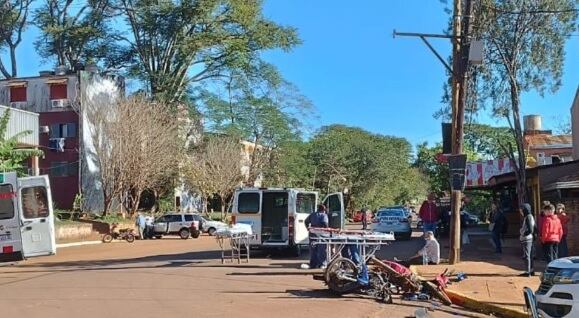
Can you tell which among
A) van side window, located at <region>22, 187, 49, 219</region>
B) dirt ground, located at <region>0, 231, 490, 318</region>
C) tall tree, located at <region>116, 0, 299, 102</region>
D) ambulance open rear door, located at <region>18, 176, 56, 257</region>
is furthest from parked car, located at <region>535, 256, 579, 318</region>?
tall tree, located at <region>116, 0, 299, 102</region>

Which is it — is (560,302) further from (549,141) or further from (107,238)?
(549,141)

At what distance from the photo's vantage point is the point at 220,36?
54.1 m

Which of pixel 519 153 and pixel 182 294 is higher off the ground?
pixel 519 153

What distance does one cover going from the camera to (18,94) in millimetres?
53938

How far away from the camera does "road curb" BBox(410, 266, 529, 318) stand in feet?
37.0

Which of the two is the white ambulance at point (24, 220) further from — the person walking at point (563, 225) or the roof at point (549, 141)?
the roof at point (549, 141)

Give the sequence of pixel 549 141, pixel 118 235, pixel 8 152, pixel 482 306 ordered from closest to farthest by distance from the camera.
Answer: pixel 482 306
pixel 8 152
pixel 118 235
pixel 549 141

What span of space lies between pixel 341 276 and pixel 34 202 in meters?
11.0

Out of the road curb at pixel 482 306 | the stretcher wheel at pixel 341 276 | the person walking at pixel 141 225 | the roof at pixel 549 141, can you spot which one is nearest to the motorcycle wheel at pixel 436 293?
the road curb at pixel 482 306

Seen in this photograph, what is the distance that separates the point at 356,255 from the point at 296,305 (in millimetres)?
3060

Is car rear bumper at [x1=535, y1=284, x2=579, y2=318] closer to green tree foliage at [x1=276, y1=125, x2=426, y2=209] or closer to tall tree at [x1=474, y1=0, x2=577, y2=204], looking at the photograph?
tall tree at [x1=474, y1=0, x2=577, y2=204]

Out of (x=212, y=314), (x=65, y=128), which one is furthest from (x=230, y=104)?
(x=212, y=314)

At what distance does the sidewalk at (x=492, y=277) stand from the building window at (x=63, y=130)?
36328 millimetres

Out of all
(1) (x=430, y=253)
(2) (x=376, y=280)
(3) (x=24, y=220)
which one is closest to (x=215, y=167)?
(3) (x=24, y=220)
